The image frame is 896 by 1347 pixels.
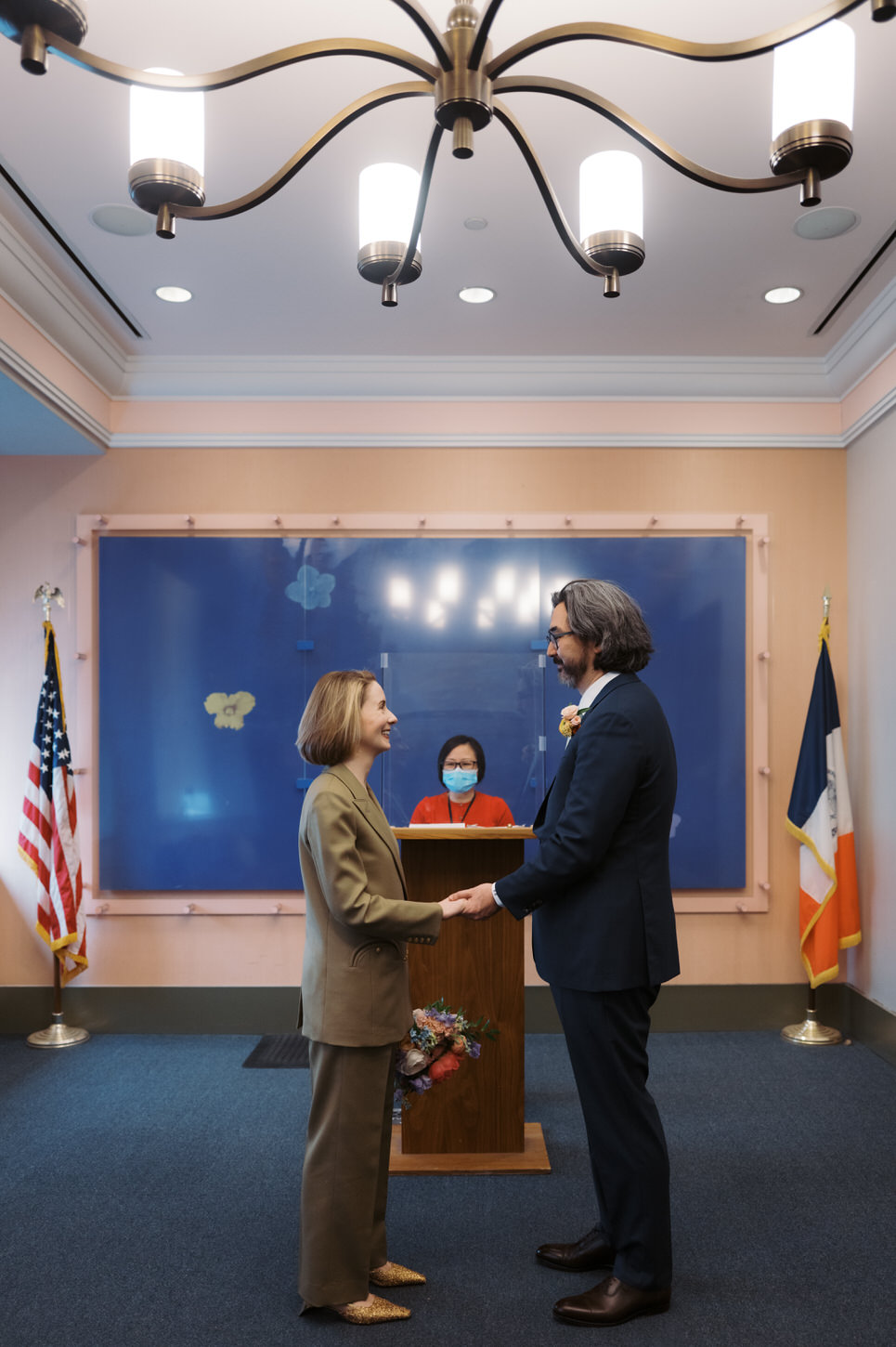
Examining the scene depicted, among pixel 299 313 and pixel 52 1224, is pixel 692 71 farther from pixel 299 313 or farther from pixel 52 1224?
pixel 52 1224

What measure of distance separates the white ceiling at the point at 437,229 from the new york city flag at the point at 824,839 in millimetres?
1689

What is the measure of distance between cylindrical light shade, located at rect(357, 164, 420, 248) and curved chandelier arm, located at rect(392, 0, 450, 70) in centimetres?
55

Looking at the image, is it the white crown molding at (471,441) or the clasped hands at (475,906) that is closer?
the clasped hands at (475,906)

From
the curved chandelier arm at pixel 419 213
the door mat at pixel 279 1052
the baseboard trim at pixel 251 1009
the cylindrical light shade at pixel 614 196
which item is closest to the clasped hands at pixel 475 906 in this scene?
the curved chandelier arm at pixel 419 213

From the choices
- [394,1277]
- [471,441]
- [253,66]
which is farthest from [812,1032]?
[253,66]

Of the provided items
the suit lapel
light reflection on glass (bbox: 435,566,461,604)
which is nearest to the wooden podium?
the suit lapel

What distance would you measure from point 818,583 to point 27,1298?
14.3 feet

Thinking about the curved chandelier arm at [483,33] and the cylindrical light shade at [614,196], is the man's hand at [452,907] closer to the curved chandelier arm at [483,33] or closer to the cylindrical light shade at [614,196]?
the cylindrical light shade at [614,196]

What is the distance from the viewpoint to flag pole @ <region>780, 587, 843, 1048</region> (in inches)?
180

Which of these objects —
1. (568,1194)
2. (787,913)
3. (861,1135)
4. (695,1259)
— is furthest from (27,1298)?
(787,913)

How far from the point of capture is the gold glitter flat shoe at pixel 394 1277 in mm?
2543

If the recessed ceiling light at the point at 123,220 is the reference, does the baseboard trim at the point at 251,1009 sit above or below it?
below

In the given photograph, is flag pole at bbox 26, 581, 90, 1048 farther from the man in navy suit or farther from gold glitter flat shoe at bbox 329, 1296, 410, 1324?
the man in navy suit

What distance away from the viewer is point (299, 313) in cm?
435
